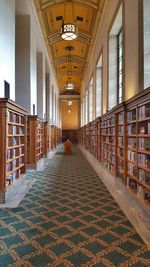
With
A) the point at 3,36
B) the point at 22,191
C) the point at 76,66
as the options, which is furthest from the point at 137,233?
the point at 76,66

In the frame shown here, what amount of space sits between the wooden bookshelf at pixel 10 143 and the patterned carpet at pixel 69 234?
540 millimetres

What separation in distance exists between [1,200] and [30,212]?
2.28 ft

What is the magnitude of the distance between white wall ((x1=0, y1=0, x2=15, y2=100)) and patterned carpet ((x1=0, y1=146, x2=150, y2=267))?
265 centimetres

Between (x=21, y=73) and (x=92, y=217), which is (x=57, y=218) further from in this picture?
(x=21, y=73)

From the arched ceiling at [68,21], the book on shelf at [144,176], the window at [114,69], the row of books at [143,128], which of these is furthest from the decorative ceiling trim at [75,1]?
the book on shelf at [144,176]

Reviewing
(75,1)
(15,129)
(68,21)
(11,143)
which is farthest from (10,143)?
(68,21)

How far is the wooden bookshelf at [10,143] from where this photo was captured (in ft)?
12.2

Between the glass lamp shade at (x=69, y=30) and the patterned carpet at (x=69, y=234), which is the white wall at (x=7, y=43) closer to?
the glass lamp shade at (x=69, y=30)

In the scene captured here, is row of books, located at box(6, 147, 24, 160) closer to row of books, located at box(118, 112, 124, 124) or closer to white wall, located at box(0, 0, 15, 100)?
white wall, located at box(0, 0, 15, 100)

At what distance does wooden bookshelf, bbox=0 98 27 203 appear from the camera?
146 inches

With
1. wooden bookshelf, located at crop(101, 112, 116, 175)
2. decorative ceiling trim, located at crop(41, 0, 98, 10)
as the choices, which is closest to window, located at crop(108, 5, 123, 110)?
wooden bookshelf, located at crop(101, 112, 116, 175)

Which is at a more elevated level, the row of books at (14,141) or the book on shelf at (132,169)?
the row of books at (14,141)

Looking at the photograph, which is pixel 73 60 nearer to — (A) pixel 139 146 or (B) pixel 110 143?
(B) pixel 110 143

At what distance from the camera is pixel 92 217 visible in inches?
123
